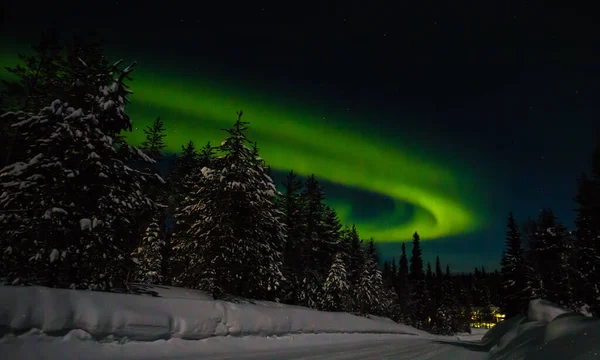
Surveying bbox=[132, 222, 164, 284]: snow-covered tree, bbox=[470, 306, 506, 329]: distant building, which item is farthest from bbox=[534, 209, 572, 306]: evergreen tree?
bbox=[470, 306, 506, 329]: distant building

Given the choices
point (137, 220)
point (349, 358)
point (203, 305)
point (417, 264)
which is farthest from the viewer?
point (417, 264)

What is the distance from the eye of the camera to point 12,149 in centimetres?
1327

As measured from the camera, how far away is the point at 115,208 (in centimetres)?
1132

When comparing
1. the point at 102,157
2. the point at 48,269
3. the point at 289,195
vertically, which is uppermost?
the point at 289,195

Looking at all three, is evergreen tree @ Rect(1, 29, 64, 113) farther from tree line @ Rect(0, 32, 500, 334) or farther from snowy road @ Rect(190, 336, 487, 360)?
snowy road @ Rect(190, 336, 487, 360)

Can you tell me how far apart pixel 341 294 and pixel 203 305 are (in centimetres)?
2579

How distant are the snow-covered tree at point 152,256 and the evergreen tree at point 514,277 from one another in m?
41.1

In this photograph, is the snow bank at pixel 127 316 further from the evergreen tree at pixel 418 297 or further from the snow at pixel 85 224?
the evergreen tree at pixel 418 297

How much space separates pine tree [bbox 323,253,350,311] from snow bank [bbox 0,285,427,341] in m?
20.4

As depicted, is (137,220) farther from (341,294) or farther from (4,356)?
(341,294)

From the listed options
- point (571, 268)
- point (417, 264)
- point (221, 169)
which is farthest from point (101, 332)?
point (417, 264)

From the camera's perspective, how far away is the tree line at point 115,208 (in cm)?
1004

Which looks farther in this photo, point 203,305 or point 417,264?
point 417,264

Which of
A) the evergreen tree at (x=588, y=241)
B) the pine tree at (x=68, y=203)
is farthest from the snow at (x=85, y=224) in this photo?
the evergreen tree at (x=588, y=241)
